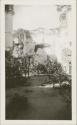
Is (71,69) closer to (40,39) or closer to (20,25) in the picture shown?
(40,39)

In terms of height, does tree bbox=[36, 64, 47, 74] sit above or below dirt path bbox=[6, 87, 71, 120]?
above

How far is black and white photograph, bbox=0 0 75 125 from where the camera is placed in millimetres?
1074

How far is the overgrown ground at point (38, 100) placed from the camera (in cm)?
107

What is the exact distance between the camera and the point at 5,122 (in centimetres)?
109

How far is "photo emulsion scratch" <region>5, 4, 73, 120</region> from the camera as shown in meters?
1.07

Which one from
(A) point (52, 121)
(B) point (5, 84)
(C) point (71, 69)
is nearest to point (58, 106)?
(A) point (52, 121)

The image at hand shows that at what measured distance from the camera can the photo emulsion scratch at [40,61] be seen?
107 centimetres

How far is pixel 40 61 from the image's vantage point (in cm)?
108

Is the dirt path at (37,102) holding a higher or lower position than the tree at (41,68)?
lower

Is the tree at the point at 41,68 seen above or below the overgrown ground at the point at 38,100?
above

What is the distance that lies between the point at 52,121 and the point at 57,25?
21.5 inches

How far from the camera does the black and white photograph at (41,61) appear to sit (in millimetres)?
1074

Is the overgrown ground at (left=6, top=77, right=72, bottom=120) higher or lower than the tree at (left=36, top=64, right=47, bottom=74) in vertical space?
lower

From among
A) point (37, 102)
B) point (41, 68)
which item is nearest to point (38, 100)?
point (37, 102)
